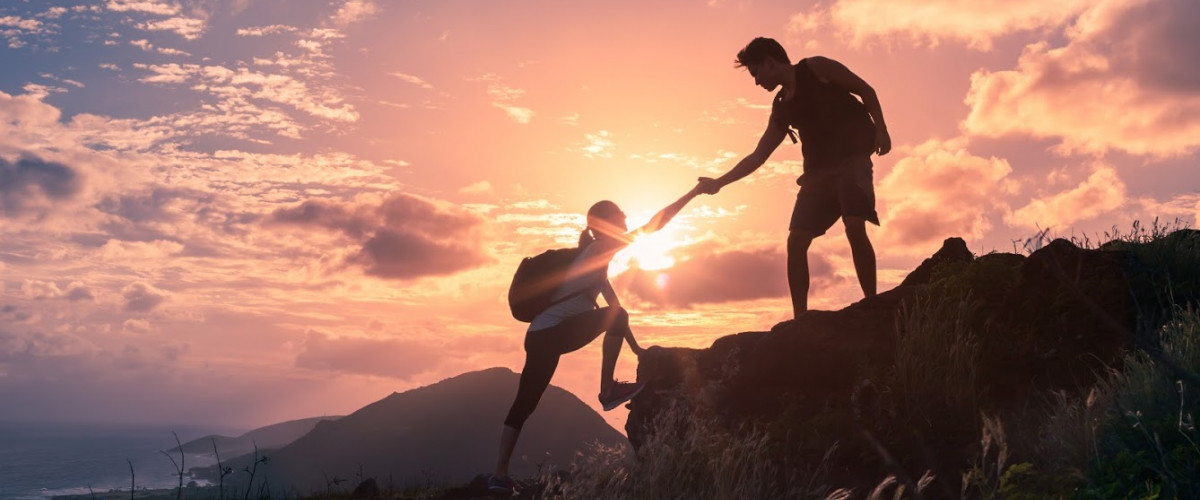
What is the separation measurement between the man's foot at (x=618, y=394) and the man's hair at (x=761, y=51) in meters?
2.99

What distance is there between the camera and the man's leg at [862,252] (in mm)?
7785

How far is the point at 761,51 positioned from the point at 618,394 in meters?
3.22

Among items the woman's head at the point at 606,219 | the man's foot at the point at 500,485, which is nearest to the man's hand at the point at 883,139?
the woman's head at the point at 606,219

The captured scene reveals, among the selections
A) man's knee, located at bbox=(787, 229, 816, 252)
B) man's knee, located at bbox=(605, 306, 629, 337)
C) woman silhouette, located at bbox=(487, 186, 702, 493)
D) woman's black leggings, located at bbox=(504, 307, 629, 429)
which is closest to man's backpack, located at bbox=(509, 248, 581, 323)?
woman silhouette, located at bbox=(487, 186, 702, 493)

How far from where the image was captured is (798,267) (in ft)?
27.2

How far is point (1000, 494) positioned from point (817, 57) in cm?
419

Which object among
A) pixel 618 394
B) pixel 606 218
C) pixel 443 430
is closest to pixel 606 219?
pixel 606 218

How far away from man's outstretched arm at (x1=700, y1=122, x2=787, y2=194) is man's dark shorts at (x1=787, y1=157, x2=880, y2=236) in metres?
0.41

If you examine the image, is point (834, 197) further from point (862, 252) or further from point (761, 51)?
point (761, 51)

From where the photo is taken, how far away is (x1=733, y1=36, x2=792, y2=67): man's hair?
26.0 ft

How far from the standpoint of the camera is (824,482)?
636cm

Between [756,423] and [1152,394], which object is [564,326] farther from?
[1152,394]

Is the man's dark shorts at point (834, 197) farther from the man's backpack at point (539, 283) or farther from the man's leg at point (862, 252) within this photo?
the man's backpack at point (539, 283)

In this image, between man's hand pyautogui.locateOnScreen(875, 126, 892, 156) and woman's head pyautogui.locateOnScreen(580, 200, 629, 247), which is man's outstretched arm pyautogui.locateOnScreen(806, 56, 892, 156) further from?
woman's head pyautogui.locateOnScreen(580, 200, 629, 247)
